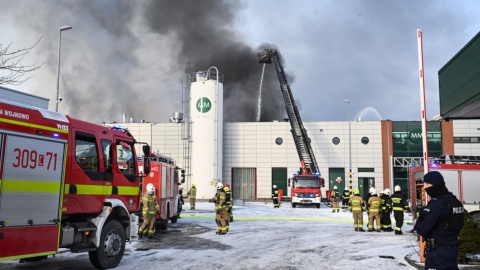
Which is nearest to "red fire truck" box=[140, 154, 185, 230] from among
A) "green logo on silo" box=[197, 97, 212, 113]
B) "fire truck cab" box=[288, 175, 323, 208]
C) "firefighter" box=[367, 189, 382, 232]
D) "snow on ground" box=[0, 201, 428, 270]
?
"snow on ground" box=[0, 201, 428, 270]

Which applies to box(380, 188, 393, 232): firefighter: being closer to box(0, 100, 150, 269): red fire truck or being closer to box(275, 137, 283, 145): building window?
box(0, 100, 150, 269): red fire truck

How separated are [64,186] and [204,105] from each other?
3142 centimetres

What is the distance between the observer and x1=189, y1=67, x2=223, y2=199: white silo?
37406 mm

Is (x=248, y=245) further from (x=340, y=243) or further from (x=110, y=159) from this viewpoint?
(x=110, y=159)

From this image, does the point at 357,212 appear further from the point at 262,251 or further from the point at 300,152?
the point at 300,152

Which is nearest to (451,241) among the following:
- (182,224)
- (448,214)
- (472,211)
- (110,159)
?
(448,214)

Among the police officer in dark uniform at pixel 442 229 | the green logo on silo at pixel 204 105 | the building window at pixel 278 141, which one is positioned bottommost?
the police officer in dark uniform at pixel 442 229

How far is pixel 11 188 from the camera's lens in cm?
582

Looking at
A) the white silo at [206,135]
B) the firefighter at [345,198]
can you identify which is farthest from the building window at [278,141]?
the firefighter at [345,198]

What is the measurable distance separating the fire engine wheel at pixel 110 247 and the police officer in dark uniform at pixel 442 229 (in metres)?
5.49

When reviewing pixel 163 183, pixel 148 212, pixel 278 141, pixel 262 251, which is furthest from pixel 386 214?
pixel 278 141

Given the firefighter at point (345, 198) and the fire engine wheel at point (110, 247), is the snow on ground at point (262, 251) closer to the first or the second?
the fire engine wheel at point (110, 247)

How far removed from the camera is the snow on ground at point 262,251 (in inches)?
318

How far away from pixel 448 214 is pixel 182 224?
13152mm
